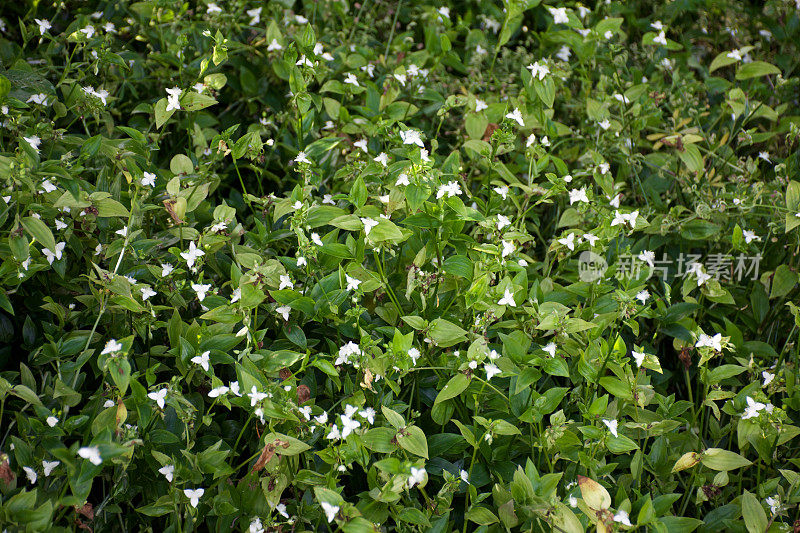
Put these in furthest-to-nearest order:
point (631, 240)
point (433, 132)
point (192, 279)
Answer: point (433, 132) < point (631, 240) < point (192, 279)

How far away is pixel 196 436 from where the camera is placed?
157 centimetres

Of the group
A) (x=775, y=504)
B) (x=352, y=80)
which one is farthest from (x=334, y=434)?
(x=352, y=80)

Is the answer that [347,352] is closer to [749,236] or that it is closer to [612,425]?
[612,425]

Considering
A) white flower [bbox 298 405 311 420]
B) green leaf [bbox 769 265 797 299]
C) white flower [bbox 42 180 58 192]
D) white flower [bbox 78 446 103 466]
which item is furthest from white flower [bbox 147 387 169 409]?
green leaf [bbox 769 265 797 299]

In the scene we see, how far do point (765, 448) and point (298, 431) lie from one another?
1060 mm

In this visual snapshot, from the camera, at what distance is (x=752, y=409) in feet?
5.13

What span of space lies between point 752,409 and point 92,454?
1.37 metres

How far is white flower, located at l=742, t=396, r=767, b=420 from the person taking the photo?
1553 mm

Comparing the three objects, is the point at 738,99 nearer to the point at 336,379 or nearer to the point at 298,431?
the point at 336,379

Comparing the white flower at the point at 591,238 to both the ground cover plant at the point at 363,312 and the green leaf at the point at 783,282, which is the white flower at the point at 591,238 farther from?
the green leaf at the point at 783,282

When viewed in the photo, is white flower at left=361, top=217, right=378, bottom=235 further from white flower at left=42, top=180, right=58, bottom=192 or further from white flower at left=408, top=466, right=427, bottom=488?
white flower at left=42, top=180, right=58, bottom=192

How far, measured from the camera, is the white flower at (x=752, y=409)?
61.1 inches

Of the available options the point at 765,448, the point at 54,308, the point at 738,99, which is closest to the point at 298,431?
the point at 54,308

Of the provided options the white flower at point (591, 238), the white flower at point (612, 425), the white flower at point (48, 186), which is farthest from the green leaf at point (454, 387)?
the white flower at point (48, 186)
